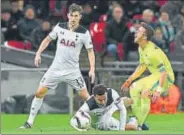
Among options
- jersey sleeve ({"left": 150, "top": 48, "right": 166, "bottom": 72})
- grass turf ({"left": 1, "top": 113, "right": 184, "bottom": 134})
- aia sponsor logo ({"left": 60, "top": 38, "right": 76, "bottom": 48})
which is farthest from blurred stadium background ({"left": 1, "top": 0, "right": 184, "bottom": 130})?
jersey sleeve ({"left": 150, "top": 48, "right": 166, "bottom": 72})

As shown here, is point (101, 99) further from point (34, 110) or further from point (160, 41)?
point (160, 41)

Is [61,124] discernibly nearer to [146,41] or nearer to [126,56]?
[146,41]

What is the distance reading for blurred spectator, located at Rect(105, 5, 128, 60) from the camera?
22873 millimetres

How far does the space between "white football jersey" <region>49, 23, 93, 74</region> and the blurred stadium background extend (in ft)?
15.0

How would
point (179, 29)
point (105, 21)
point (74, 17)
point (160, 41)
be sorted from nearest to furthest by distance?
1. point (74, 17)
2. point (160, 41)
3. point (105, 21)
4. point (179, 29)

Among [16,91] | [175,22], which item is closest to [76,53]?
[16,91]

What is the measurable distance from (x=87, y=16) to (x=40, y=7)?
1727mm

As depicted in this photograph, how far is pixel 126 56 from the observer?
2277 cm

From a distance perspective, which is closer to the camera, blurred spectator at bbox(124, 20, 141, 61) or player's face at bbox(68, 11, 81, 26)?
player's face at bbox(68, 11, 81, 26)

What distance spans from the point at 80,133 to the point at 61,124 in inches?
153

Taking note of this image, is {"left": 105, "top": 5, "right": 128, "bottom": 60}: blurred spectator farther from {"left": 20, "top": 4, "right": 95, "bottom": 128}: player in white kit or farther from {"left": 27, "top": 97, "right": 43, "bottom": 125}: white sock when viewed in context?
{"left": 27, "top": 97, "right": 43, "bottom": 125}: white sock

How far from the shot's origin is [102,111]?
14.7 m

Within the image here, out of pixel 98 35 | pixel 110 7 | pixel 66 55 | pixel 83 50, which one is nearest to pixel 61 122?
pixel 66 55

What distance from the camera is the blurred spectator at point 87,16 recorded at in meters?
24.1
